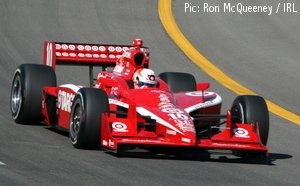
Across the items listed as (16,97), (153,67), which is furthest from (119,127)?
(153,67)

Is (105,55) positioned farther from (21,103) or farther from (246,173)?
(246,173)

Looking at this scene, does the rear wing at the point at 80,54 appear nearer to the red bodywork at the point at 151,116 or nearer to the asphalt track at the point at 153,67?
the red bodywork at the point at 151,116

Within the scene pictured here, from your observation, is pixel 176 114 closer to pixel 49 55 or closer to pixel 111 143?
pixel 111 143

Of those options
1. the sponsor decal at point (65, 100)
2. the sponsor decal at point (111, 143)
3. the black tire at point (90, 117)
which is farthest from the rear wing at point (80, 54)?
the sponsor decal at point (111, 143)

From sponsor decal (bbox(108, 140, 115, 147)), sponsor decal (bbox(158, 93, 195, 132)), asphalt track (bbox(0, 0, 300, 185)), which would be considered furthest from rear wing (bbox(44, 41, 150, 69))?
sponsor decal (bbox(108, 140, 115, 147))

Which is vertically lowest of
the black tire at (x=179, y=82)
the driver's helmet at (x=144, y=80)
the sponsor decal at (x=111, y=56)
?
the black tire at (x=179, y=82)

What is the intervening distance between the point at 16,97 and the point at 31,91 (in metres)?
0.51

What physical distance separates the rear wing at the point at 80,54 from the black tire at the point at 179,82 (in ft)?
3.44

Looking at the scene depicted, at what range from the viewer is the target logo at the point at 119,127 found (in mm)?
12078

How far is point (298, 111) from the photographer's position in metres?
17.1

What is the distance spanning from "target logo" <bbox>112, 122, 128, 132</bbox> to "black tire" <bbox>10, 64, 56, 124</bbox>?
237 cm

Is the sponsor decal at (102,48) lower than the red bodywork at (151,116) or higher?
higher

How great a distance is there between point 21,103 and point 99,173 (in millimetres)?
3794

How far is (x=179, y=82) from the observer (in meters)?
14.8
